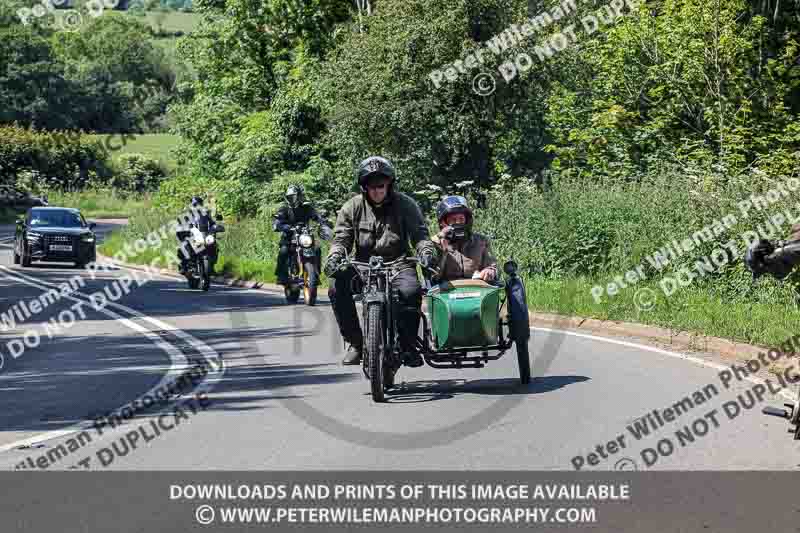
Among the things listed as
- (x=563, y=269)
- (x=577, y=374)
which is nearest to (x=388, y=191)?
(x=577, y=374)

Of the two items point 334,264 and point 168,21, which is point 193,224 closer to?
point 334,264

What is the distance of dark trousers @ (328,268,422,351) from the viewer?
11219mm

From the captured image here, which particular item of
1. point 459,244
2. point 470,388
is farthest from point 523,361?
point 459,244

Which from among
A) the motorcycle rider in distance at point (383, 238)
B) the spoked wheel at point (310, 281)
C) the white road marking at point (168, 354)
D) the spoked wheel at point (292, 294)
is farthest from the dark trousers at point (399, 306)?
the spoked wheel at point (292, 294)

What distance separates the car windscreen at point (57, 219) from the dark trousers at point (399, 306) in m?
26.5

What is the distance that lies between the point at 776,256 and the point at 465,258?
5.90 metres

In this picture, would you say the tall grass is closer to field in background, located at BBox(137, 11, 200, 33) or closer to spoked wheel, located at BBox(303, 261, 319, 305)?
spoked wheel, located at BBox(303, 261, 319, 305)

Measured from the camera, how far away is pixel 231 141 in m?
49.1

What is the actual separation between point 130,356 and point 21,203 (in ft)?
214

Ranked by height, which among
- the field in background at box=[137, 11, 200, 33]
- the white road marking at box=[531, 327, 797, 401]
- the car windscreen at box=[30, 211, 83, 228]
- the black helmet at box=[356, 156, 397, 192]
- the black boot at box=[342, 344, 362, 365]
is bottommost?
the white road marking at box=[531, 327, 797, 401]

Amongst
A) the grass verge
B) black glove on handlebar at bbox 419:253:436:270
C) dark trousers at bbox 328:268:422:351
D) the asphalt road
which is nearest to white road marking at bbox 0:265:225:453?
the asphalt road

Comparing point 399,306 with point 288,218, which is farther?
point 288,218

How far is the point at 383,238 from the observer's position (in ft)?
37.5

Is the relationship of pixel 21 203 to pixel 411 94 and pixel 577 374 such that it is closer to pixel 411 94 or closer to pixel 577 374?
pixel 411 94
